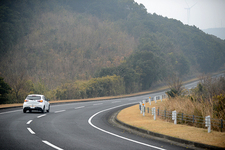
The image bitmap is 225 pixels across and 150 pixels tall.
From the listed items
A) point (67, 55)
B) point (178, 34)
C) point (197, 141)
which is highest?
point (178, 34)

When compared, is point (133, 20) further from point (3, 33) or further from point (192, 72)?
point (3, 33)

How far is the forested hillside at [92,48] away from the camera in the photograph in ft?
179

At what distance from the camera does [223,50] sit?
118 meters

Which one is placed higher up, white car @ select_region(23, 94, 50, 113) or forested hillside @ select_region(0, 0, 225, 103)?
forested hillside @ select_region(0, 0, 225, 103)

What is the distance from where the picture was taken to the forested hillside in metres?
54.5

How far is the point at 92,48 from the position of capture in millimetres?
89375

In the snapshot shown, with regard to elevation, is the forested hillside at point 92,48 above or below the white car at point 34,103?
above

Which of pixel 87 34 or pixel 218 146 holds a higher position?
pixel 87 34

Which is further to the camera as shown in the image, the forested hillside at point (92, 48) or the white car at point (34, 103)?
the forested hillside at point (92, 48)

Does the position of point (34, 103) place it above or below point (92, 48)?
below

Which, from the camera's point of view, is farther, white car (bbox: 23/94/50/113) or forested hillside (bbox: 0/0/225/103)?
forested hillside (bbox: 0/0/225/103)

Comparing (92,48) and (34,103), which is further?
(92,48)

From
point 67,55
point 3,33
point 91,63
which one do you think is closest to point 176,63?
point 91,63

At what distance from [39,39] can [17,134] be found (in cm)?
8295
